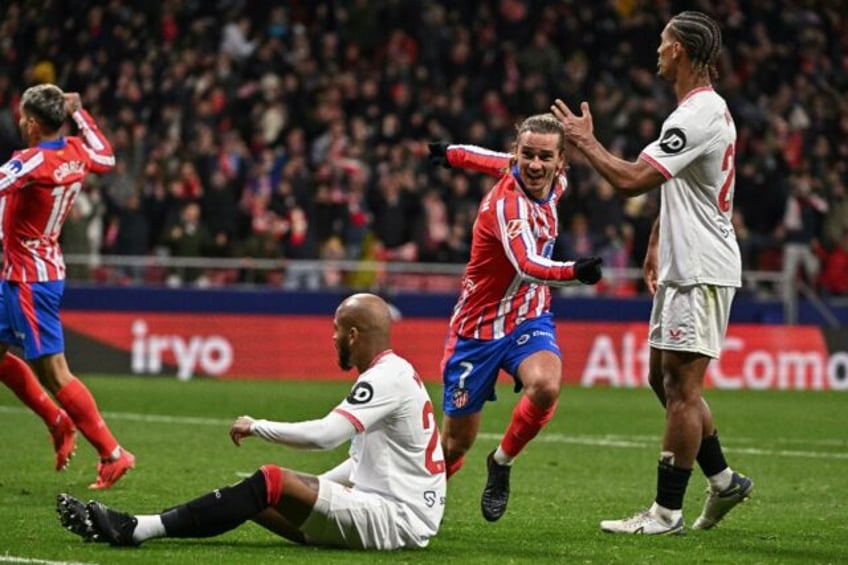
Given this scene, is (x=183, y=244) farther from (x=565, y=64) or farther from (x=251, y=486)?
(x=251, y=486)

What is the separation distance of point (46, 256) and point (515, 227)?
3.39 meters

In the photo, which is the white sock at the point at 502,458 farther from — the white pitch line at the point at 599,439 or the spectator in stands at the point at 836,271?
the spectator in stands at the point at 836,271

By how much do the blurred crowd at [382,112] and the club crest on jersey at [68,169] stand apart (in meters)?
10.4

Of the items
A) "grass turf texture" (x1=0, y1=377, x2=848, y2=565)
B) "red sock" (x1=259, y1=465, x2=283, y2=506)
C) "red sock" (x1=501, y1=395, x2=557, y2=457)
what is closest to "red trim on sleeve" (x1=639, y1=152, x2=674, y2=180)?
"red sock" (x1=501, y1=395, x2=557, y2=457)

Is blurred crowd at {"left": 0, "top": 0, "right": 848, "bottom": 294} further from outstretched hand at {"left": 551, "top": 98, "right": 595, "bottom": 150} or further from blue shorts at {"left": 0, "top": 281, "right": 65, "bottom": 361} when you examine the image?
outstretched hand at {"left": 551, "top": 98, "right": 595, "bottom": 150}

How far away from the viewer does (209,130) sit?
22.2m

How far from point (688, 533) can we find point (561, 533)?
0.69 meters

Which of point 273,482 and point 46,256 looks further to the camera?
point 46,256

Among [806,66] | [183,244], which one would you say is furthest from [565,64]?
[183,244]

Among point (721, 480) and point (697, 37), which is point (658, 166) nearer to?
point (697, 37)

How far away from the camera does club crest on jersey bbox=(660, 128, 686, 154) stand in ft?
25.8

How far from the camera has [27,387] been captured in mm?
10234

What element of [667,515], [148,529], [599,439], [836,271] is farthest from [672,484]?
[836,271]

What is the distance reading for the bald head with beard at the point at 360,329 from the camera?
7.00 m
